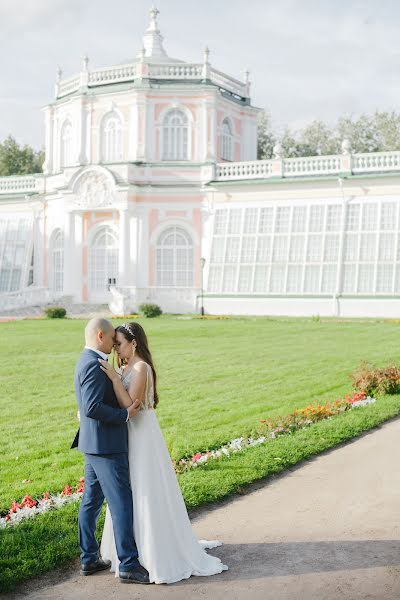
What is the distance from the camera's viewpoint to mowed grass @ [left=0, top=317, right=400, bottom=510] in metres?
9.81

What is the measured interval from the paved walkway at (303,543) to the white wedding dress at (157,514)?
12 cm

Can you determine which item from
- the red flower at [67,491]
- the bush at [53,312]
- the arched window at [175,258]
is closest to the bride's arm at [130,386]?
the red flower at [67,491]

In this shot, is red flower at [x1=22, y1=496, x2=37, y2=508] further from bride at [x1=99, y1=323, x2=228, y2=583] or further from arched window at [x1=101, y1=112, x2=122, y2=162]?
arched window at [x1=101, y1=112, x2=122, y2=162]

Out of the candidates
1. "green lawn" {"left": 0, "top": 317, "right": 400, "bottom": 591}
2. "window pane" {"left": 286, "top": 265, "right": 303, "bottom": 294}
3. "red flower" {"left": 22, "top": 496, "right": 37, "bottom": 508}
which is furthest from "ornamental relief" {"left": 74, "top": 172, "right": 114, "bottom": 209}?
"red flower" {"left": 22, "top": 496, "right": 37, "bottom": 508}

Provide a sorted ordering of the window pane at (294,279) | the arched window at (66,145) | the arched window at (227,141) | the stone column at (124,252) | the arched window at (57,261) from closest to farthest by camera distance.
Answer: the window pane at (294,279), the stone column at (124,252), the arched window at (227,141), the arched window at (57,261), the arched window at (66,145)

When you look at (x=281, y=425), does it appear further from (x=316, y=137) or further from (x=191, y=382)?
(x=316, y=137)

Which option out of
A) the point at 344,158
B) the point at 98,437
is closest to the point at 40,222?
the point at 344,158

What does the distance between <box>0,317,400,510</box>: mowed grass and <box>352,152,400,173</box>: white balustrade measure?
1178cm

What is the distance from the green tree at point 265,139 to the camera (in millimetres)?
63219

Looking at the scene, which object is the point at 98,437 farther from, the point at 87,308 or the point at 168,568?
the point at 87,308

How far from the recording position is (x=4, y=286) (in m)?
45.2

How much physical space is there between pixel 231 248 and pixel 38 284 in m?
10.6

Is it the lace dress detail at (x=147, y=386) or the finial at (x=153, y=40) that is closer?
the lace dress detail at (x=147, y=386)

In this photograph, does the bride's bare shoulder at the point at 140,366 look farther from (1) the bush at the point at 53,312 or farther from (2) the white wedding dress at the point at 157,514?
(1) the bush at the point at 53,312
